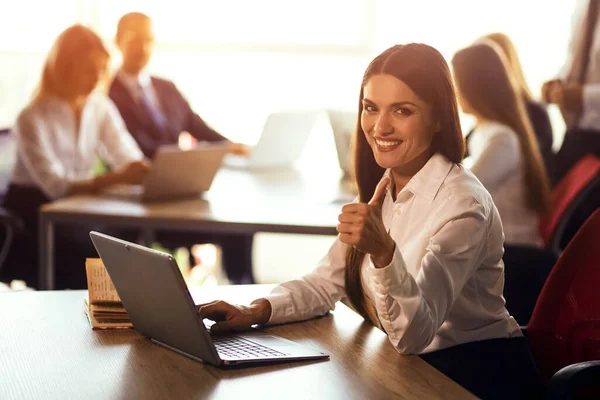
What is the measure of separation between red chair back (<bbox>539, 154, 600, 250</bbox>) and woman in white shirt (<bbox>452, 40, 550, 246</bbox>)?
0.04 metres

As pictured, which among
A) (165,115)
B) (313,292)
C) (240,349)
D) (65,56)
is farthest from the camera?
(165,115)

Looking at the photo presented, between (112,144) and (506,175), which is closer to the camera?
(506,175)

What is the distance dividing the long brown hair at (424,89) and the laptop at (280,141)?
2.05 m

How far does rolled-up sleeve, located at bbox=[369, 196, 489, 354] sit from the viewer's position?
1480 millimetres

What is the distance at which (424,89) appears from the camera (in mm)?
1717

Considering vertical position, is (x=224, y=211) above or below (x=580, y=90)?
below

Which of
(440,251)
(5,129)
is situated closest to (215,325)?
(440,251)

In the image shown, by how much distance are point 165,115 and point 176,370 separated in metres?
3.29

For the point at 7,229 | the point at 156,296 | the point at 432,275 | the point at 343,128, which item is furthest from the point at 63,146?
the point at 432,275

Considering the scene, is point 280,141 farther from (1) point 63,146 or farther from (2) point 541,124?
(2) point 541,124

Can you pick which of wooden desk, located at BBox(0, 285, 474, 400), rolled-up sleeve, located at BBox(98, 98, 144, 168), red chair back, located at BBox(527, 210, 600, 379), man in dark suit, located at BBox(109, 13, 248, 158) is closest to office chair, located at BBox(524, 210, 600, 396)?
red chair back, located at BBox(527, 210, 600, 379)

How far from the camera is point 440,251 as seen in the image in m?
1.58

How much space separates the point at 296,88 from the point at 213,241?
164cm

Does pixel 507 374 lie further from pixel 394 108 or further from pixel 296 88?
pixel 296 88
